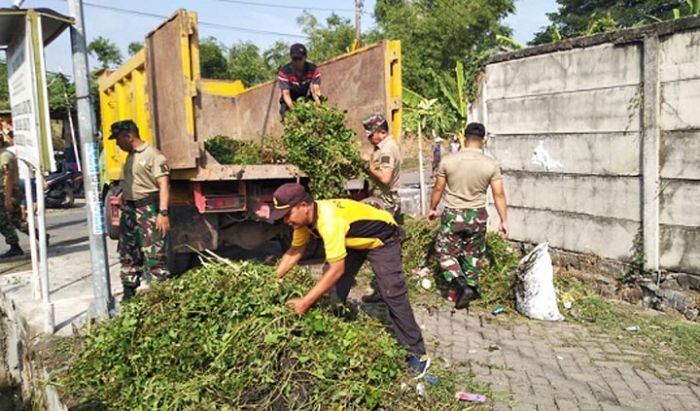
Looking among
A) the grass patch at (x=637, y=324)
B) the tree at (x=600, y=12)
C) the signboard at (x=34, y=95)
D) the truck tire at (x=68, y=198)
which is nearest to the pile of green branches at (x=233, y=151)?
the signboard at (x=34, y=95)

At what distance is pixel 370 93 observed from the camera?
590cm

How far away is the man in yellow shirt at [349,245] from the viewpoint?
3133mm

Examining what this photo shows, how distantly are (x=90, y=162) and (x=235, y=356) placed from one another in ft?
7.63

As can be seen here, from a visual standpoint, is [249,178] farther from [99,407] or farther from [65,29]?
[99,407]

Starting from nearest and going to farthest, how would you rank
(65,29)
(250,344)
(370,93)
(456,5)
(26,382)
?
(250,344) → (65,29) → (26,382) → (370,93) → (456,5)

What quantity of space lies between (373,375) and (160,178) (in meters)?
2.86

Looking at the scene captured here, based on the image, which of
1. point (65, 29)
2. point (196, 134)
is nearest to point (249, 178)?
point (196, 134)

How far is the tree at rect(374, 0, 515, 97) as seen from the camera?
25.7m

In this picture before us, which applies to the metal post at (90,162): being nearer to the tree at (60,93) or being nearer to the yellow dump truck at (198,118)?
the yellow dump truck at (198,118)

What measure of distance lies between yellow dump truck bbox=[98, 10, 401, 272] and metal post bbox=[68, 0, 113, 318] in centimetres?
78

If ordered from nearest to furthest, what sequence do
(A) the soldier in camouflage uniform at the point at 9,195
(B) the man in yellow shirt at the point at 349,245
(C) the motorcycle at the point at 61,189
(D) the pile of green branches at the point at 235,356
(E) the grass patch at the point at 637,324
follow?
1. (D) the pile of green branches at the point at 235,356
2. (B) the man in yellow shirt at the point at 349,245
3. (E) the grass patch at the point at 637,324
4. (A) the soldier in camouflage uniform at the point at 9,195
5. (C) the motorcycle at the point at 61,189

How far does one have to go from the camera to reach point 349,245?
3521mm

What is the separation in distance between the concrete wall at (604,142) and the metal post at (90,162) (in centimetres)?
421

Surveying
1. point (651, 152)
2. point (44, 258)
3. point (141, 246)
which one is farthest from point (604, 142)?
point (44, 258)
